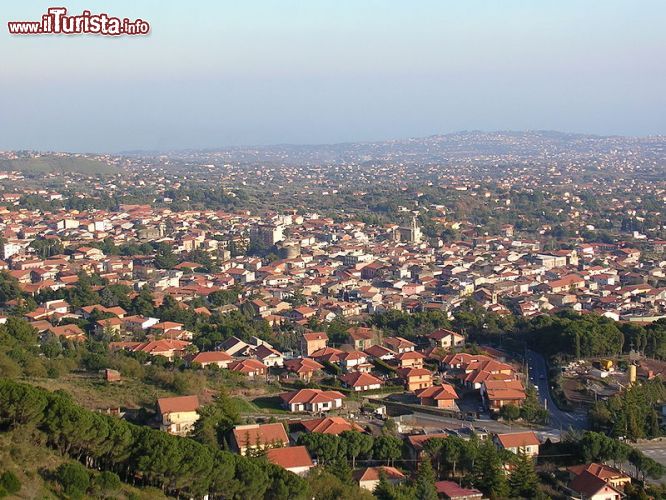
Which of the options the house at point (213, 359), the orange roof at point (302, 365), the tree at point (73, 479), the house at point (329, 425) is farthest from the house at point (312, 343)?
the tree at point (73, 479)

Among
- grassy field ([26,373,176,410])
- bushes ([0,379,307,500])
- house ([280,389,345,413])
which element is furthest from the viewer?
house ([280,389,345,413])

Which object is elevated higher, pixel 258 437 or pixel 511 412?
pixel 258 437

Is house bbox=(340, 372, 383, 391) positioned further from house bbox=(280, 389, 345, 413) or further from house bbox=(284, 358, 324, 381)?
house bbox=(280, 389, 345, 413)

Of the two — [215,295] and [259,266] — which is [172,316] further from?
[259,266]

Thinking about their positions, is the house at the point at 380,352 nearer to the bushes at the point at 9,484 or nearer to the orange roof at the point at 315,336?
the orange roof at the point at 315,336

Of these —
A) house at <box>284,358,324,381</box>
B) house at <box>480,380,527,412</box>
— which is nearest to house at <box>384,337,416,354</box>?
house at <box>284,358,324,381</box>

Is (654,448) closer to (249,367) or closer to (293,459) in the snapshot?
(293,459)

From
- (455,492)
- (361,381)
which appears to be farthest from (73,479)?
(361,381)

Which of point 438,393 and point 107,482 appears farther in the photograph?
point 438,393
